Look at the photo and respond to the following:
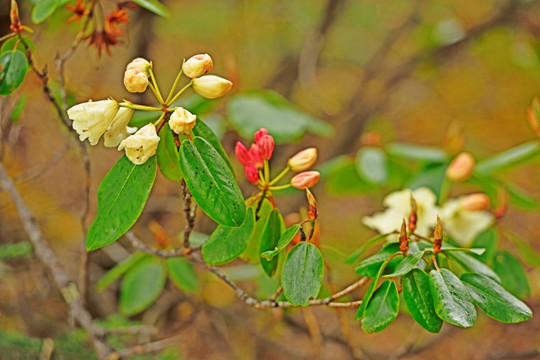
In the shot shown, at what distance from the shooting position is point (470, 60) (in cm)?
244

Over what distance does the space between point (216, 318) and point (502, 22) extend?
4.04 ft

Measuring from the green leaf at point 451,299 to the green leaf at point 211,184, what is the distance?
187 mm

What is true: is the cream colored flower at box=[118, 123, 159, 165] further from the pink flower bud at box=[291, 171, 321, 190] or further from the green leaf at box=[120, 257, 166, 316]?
the green leaf at box=[120, 257, 166, 316]

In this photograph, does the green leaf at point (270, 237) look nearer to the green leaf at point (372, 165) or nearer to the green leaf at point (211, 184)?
the green leaf at point (211, 184)

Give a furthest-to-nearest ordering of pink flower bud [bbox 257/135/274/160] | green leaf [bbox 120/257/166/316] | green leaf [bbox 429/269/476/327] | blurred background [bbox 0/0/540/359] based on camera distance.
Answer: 1. blurred background [bbox 0/0/540/359]
2. green leaf [bbox 120/257/166/316]
3. pink flower bud [bbox 257/135/274/160]
4. green leaf [bbox 429/269/476/327]

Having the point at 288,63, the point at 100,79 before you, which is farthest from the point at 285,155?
the point at 100,79

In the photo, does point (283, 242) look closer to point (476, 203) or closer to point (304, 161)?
point (304, 161)

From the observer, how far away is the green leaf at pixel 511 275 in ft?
2.50

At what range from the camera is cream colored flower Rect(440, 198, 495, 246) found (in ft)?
2.81

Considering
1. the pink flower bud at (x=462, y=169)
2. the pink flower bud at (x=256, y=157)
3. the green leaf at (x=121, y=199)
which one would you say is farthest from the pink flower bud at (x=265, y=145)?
the pink flower bud at (x=462, y=169)

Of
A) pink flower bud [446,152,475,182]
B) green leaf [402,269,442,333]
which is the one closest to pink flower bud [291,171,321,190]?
green leaf [402,269,442,333]

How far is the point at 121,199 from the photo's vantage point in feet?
1.67

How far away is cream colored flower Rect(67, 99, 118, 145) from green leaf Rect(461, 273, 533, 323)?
15.4 inches

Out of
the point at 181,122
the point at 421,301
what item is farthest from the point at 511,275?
the point at 181,122
